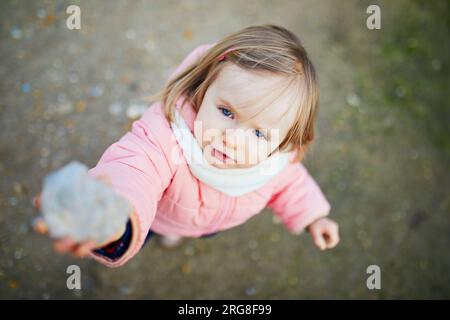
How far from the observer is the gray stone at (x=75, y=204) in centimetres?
75

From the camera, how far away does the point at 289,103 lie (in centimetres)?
115

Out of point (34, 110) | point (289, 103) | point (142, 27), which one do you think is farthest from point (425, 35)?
point (34, 110)

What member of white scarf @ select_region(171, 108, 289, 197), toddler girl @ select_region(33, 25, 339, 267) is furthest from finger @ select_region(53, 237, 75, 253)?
white scarf @ select_region(171, 108, 289, 197)

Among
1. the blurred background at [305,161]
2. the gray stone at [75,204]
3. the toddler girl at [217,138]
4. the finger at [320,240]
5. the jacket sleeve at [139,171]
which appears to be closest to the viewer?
the gray stone at [75,204]

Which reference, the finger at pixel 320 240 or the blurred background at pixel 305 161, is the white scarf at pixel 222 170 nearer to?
the finger at pixel 320 240

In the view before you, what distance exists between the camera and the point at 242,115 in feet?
3.64

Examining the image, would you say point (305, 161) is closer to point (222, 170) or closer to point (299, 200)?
point (299, 200)

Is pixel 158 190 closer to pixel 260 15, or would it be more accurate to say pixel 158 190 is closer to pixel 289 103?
pixel 289 103

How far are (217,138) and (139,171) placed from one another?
9.1 inches

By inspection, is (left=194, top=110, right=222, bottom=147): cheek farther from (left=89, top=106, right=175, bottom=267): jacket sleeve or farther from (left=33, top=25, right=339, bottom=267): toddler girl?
(left=89, top=106, right=175, bottom=267): jacket sleeve

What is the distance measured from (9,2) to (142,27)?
72 centimetres

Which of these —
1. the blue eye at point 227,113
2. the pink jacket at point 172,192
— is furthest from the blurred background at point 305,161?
the blue eye at point 227,113

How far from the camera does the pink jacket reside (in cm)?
98

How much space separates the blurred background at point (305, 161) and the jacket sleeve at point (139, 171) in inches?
38.1
